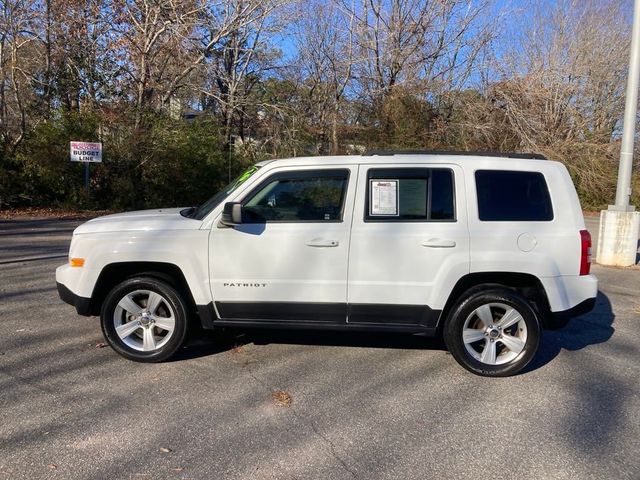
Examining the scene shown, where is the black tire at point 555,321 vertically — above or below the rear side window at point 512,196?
below

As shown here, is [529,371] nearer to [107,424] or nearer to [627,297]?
[107,424]

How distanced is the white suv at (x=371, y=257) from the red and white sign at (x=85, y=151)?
1252 cm

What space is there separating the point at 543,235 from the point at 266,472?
9.54ft

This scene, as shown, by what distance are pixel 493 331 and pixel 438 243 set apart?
893 millimetres

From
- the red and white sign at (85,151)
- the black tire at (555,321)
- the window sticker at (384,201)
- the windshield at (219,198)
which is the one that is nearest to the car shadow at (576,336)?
the black tire at (555,321)

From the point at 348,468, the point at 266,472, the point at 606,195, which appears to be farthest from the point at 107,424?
the point at 606,195

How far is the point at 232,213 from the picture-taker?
4406 millimetres

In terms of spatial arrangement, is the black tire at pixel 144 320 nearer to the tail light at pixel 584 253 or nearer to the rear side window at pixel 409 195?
the rear side window at pixel 409 195

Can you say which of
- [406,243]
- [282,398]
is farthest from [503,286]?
[282,398]

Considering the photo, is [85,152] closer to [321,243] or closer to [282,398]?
[321,243]

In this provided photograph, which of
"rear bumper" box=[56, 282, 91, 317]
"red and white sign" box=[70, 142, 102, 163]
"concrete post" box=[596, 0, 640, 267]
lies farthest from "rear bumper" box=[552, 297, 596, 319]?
"red and white sign" box=[70, 142, 102, 163]

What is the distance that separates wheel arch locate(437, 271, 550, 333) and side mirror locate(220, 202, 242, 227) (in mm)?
1874

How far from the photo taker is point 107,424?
3633 mm

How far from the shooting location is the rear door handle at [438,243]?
176 inches
